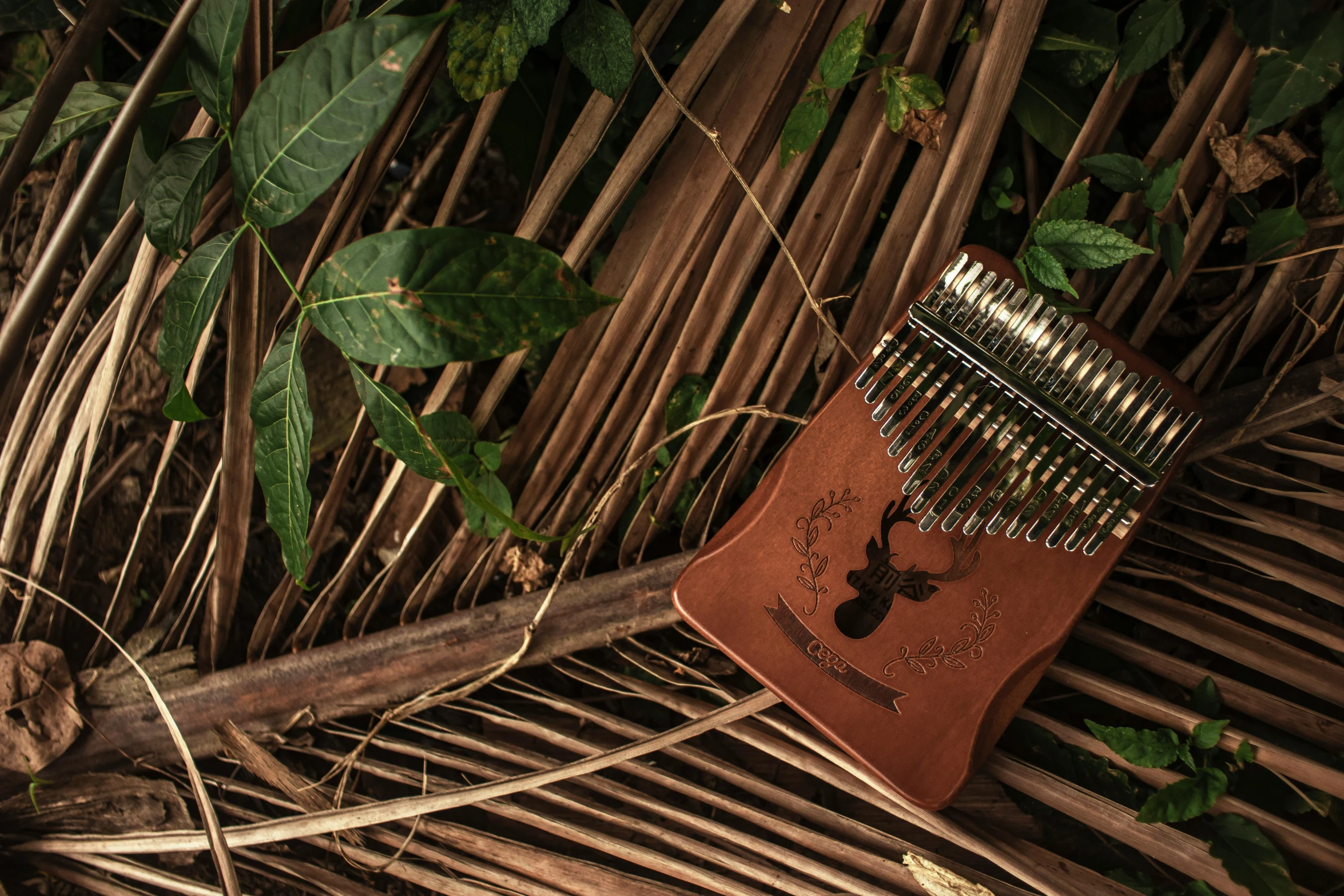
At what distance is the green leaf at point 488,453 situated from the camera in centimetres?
129

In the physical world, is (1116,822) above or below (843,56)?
below

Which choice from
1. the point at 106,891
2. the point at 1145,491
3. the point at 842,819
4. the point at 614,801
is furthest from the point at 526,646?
the point at 1145,491

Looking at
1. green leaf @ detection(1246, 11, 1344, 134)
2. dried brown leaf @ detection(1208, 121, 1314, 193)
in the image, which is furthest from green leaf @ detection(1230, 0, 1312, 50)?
dried brown leaf @ detection(1208, 121, 1314, 193)

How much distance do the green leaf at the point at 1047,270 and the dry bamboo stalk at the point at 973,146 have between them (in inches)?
5.1

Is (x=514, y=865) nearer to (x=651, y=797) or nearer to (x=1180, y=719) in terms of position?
(x=651, y=797)

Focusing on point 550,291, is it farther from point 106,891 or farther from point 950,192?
point 106,891

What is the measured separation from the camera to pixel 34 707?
1381 millimetres

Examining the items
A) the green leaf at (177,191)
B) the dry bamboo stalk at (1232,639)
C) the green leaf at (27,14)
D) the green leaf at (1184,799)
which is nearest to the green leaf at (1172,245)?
the dry bamboo stalk at (1232,639)

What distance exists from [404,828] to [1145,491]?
1.29m

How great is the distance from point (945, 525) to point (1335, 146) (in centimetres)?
76

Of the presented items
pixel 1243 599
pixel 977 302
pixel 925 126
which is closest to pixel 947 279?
pixel 977 302

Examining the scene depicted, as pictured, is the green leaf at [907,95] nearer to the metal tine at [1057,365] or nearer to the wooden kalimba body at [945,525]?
the wooden kalimba body at [945,525]

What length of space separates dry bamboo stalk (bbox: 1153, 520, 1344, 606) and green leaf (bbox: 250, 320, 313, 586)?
4.23 ft

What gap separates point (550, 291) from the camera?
0.98 meters
